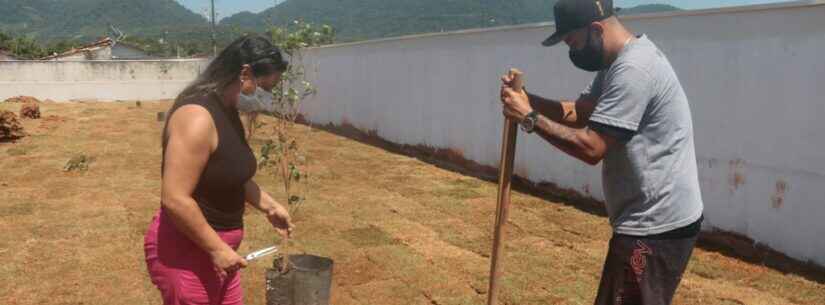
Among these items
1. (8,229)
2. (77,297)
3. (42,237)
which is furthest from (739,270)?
(8,229)

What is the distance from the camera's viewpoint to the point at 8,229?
6133 millimetres

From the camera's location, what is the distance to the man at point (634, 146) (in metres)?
2.10

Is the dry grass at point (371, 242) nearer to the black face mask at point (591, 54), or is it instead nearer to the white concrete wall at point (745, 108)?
the white concrete wall at point (745, 108)

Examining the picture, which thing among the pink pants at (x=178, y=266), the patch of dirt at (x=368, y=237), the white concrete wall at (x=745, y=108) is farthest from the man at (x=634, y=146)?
the patch of dirt at (x=368, y=237)

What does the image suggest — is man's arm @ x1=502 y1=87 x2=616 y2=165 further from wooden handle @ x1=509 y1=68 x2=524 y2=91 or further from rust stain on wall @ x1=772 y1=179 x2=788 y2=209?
rust stain on wall @ x1=772 y1=179 x2=788 y2=209

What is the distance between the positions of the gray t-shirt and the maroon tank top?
1.23 metres

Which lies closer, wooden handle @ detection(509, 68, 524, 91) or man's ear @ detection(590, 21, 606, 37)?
man's ear @ detection(590, 21, 606, 37)

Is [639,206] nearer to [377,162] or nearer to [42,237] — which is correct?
[42,237]

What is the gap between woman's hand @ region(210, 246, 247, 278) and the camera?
2.26 m

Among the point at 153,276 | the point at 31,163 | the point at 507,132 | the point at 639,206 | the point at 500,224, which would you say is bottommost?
the point at 31,163

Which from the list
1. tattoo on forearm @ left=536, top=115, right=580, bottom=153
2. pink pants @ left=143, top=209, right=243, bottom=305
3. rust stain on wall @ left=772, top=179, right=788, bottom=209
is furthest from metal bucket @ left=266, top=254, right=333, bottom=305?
rust stain on wall @ left=772, top=179, right=788, bottom=209

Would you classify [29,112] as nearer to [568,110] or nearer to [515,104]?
[568,110]

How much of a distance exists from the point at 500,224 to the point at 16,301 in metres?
3.56

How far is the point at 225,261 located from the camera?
2273 millimetres
